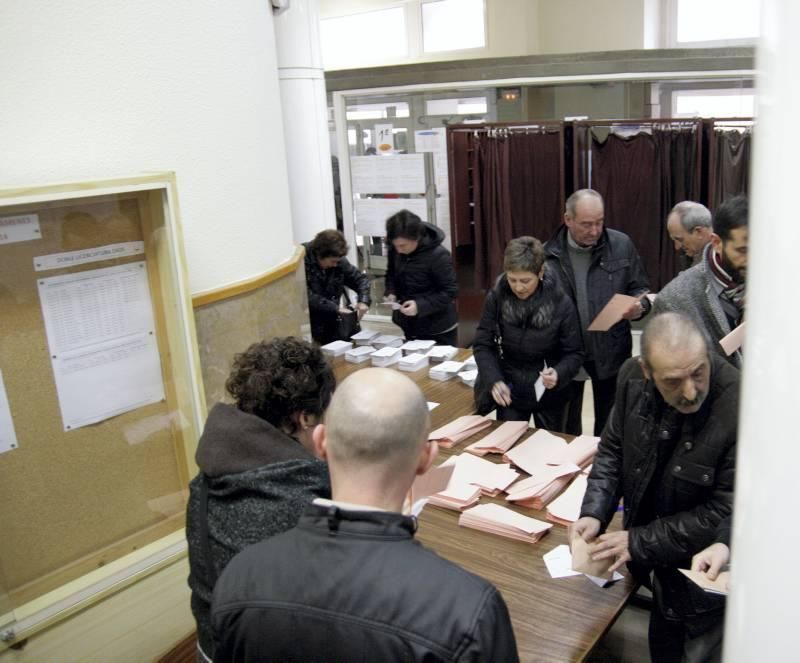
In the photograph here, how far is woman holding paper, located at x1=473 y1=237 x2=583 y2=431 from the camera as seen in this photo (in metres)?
3.57

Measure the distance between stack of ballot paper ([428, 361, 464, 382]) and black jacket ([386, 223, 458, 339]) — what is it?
83 centimetres

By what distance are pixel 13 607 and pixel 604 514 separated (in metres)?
1.84

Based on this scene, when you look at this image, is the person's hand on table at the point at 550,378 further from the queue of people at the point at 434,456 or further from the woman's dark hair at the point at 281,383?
the woman's dark hair at the point at 281,383

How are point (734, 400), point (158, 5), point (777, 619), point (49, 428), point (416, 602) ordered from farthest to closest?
point (158, 5), point (49, 428), point (734, 400), point (416, 602), point (777, 619)

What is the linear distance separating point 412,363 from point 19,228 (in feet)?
8.44

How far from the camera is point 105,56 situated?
7.75ft

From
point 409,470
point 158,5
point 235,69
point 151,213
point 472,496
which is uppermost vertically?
point 158,5

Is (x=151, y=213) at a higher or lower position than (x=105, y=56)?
lower

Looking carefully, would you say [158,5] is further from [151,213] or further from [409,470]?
[409,470]

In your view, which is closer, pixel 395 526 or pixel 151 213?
pixel 395 526

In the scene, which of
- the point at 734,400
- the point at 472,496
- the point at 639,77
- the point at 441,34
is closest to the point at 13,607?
the point at 472,496

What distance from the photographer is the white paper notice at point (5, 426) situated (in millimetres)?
2230

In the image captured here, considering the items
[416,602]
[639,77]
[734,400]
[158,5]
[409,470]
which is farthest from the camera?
[639,77]

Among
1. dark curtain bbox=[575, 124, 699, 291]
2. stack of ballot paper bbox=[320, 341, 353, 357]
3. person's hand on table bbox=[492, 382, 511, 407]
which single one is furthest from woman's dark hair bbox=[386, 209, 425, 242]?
dark curtain bbox=[575, 124, 699, 291]
